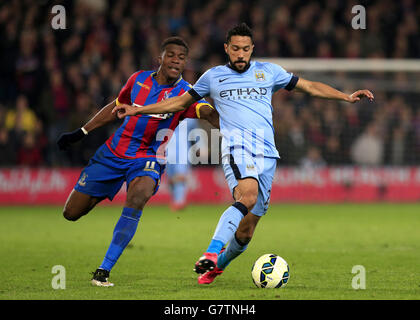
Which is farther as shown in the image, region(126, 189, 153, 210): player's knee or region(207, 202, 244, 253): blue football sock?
region(126, 189, 153, 210): player's knee

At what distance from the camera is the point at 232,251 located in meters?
7.10

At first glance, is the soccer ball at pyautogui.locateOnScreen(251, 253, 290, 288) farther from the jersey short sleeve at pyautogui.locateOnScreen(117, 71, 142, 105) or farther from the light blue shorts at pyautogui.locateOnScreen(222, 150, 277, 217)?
the jersey short sleeve at pyautogui.locateOnScreen(117, 71, 142, 105)

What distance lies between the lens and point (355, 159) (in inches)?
751

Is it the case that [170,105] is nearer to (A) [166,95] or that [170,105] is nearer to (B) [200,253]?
(A) [166,95]

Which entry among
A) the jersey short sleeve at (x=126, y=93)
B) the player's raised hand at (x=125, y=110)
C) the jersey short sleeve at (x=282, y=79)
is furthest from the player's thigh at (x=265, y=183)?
the jersey short sleeve at (x=126, y=93)

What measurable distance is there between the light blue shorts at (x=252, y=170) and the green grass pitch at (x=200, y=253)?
819 mm

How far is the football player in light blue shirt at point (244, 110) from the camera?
22.1ft

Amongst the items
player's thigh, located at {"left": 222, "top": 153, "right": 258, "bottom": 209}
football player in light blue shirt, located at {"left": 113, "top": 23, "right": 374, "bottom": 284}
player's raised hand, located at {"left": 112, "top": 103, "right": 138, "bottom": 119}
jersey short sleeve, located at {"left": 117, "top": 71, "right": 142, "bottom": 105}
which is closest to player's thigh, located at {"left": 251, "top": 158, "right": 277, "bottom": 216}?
football player in light blue shirt, located at {"left": 113, "top": 23, "right": 374, "bottom": 284}

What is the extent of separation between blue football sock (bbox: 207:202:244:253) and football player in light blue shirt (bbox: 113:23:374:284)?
0.23m

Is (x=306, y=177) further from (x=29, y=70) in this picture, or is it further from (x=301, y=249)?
(x=301, y=249)

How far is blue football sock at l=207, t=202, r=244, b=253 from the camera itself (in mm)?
6137

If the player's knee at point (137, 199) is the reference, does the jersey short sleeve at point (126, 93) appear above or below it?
above

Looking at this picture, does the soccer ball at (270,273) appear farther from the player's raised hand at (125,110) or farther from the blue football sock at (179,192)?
the blue football sock at (179,192)
